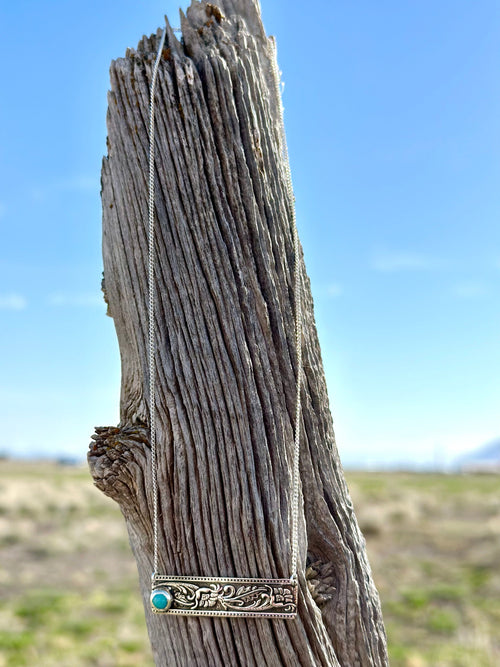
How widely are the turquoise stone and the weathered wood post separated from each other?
0.21ft

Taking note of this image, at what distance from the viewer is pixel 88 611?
9008mm

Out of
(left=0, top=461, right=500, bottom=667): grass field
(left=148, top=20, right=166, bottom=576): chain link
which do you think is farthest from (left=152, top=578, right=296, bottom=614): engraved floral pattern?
(left=0, top=461, right=500, bottom=667): grass field

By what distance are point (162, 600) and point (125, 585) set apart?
9867mm

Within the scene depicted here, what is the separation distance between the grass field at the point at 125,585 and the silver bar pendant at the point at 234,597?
20.8ft

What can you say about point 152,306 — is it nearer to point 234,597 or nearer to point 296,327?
point 296,327

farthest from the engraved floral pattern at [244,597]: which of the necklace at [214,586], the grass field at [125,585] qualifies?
the grass field at [125,585]

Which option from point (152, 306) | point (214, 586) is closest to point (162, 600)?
point (214, 586)

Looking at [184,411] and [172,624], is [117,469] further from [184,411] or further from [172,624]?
[172,624]

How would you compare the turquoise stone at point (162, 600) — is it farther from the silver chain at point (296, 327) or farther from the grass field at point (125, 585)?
the grass field at point (125, 585)

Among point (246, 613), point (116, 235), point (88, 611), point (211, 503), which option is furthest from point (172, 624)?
point (88, 611)

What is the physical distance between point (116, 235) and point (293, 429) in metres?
0.73

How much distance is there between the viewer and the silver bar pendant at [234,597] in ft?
4.74

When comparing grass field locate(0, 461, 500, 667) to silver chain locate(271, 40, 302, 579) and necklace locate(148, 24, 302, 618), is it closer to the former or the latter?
necklace locate(148, 24, 302, 618)

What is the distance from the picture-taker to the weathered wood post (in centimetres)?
148
